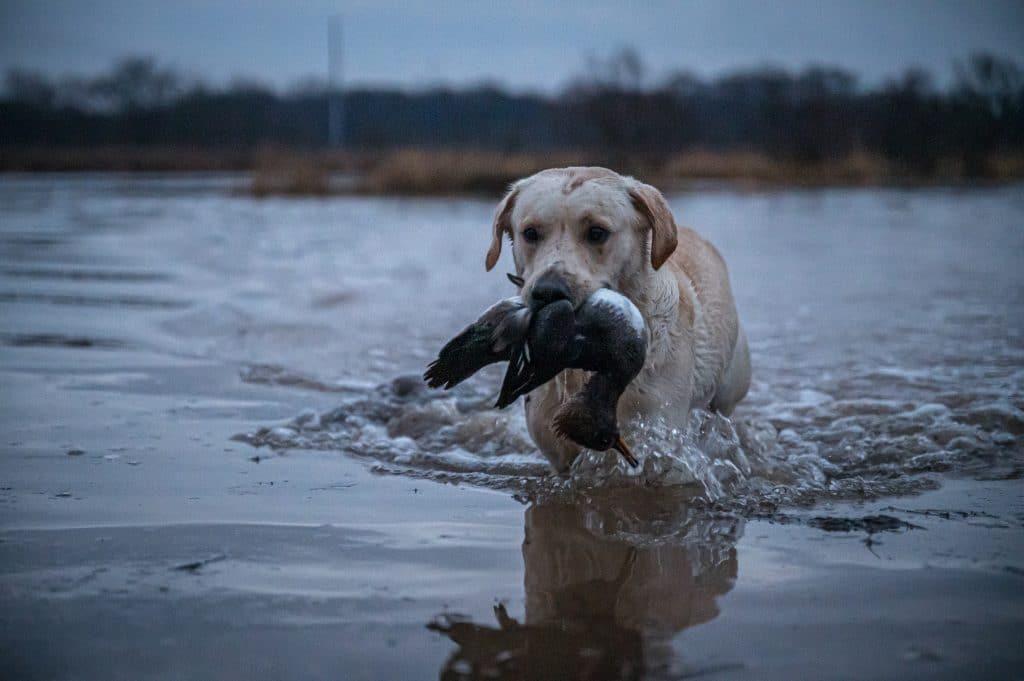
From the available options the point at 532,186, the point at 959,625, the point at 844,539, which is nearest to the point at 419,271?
the point at 532,186

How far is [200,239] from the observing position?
17062 millimetres

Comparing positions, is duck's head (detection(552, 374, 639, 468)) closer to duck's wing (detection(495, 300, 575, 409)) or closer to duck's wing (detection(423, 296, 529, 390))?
duck's wing (detection(495, 300, 575, 409))

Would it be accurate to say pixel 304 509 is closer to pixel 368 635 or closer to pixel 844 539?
pixel 368 635

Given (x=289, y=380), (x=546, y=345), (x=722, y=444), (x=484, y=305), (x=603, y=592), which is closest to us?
(x=603, y=592)

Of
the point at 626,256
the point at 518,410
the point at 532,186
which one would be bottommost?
the point at 518,410

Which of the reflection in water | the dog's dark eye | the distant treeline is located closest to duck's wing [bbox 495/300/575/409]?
the dog's dark eye

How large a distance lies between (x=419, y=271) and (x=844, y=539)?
34.4 feet


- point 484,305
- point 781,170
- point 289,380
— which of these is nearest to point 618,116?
point 781,170

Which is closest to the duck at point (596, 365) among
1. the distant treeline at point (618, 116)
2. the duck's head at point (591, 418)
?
the duck's head at point (591, 418)

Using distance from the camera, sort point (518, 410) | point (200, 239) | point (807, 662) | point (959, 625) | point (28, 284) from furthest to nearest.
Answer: point (200, 239)
point (28, 284)
point (518, 410)
point (959, 625)
point (807, 662)

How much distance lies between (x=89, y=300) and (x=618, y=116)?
27.9 metres

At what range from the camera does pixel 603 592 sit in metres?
3.65

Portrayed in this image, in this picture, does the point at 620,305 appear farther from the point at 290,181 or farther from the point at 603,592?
the point at 290,181

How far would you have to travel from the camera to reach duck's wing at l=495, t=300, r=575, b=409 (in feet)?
13.3
